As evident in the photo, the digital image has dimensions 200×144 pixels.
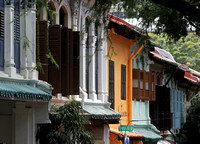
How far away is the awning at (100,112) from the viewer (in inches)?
777

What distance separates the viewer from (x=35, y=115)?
656 inches

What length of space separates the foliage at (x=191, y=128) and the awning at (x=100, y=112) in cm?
1403

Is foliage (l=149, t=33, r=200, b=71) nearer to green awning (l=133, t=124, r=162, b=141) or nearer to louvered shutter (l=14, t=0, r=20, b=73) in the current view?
green awning (l=133, t=124, r=162, b=141)

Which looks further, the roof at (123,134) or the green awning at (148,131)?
the green awning at (148,131)

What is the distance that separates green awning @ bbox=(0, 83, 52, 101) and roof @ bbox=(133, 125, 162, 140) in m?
13.1

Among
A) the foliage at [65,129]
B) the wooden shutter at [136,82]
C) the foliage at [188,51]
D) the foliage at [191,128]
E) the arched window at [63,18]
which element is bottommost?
the foliage at [191,128]

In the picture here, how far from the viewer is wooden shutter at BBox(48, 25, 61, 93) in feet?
57.9

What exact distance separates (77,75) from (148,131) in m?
12.4

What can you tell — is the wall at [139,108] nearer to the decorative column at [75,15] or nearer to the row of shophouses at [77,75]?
the row of shophouses at [77,75]

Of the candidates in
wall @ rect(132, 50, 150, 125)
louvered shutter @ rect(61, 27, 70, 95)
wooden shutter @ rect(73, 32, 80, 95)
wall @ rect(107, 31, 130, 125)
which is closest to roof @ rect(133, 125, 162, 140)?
wall @ rect(132, 50, 150, 125)

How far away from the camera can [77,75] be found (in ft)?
62.2

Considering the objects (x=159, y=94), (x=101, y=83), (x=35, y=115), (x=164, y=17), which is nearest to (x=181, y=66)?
(x=159, y=94)

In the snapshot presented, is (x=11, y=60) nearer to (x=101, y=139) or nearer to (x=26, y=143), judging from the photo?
(x=26, y=143)

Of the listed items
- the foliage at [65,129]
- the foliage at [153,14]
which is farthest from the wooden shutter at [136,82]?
the foliage at [153,14]
